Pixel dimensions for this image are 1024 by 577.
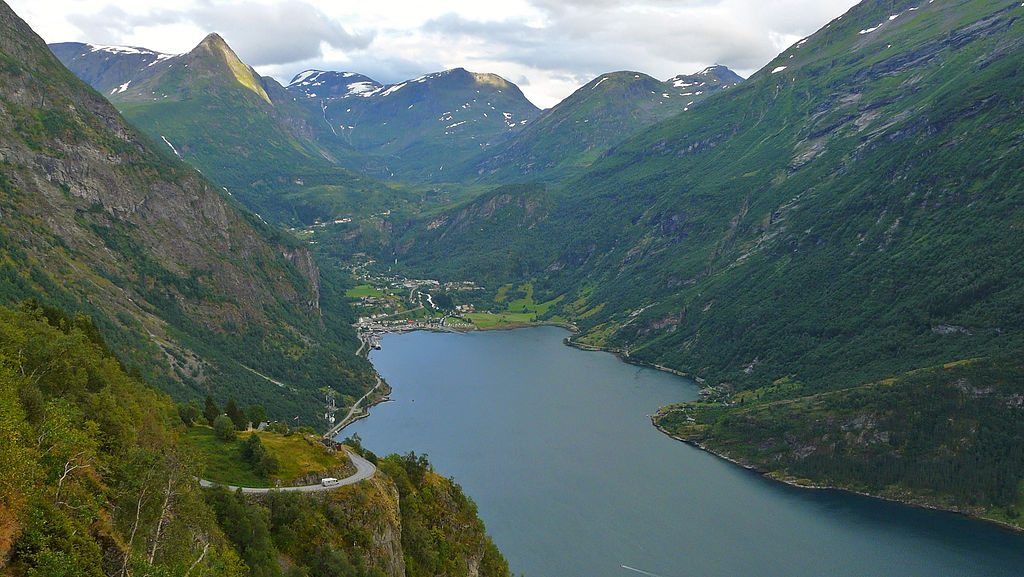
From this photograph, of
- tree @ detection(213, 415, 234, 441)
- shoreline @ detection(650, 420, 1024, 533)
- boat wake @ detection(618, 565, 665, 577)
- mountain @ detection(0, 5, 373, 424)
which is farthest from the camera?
mountain @ detection(0, 5, 373, 424)

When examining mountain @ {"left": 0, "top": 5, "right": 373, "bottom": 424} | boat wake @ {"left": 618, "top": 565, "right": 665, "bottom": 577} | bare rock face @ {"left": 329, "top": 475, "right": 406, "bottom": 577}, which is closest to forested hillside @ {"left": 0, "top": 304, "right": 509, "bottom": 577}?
bare rock face @ {"left": 329, "top": 475, "right": 406, "bottom": 577}

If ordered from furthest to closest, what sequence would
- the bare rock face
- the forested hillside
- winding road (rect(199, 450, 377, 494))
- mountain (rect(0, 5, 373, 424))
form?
mountain (rect(0, 5, 373, 424))
the bare rock face
winding road (rect(199, 450, 377, 494))
the forested hillside

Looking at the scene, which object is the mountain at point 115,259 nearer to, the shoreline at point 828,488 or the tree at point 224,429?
the tree at point 224,429

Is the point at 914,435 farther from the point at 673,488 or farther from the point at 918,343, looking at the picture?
the point at 673,488

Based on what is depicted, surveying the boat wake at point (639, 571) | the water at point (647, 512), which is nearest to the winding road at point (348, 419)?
the water at point (647, 512)

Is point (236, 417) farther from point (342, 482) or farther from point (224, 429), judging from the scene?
point (342, 482)

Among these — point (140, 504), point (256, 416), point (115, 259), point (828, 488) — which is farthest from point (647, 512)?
point (115, 259)

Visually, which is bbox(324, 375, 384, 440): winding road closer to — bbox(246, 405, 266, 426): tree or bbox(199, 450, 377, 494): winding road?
bbox(246, 405, 266, 426): tree

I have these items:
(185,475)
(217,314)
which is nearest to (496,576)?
(185,475)
